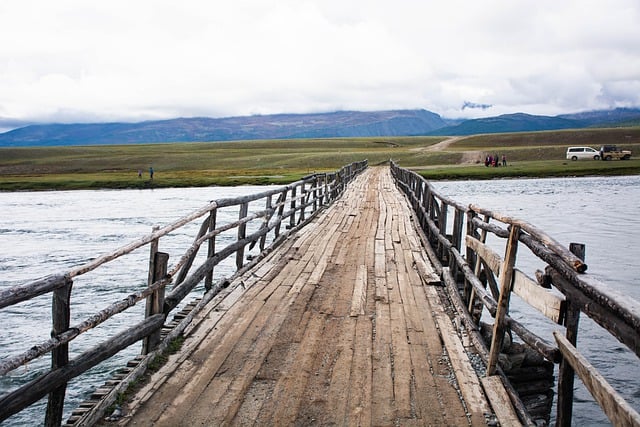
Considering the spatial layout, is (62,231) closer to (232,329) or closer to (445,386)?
(232,329)

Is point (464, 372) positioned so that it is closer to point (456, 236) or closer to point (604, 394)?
point (604, 394)

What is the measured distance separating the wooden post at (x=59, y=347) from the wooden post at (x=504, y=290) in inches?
138

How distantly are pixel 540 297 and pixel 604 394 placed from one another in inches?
54.1

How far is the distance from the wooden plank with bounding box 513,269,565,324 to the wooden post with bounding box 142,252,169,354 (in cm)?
334

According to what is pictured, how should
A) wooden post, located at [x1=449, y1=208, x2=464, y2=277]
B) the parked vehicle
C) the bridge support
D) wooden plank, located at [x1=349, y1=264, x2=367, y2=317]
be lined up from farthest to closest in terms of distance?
the parked vehicle, wooden post, located at [x1=449, y1=208, x2=464, y2=277], wooden plank, located at [x1=349, y1=264, x2=367, y2=317], the bridge support

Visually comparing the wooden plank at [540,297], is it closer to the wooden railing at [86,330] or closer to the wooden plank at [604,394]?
the wooden plank at [604,394]

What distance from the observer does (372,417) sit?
167 inches

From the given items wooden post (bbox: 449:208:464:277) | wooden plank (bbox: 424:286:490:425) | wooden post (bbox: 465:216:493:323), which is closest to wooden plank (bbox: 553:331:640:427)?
wooden plank (bbox: 424:286:490:425)

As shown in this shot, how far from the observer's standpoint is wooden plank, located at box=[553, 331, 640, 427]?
252 centimetres

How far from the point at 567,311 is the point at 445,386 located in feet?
4.91

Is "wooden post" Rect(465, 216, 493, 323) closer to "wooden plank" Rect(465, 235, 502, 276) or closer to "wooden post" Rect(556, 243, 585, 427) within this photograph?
"wooden plank" Rect(465, 235, 502, 276)

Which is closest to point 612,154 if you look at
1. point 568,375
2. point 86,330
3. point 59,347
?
point 568,375

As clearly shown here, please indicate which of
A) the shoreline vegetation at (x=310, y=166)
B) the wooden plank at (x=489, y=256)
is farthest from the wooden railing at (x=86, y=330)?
the shoreline vegetation at (x=310, y=166)

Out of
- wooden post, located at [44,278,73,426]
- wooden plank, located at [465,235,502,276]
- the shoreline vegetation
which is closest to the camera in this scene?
wooden post, located at [44,278,73,426]
